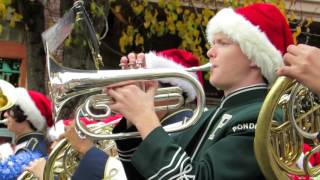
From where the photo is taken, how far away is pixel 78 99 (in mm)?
2701

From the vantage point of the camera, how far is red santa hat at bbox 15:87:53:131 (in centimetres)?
→ 520

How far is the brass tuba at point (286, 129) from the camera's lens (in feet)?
6.81

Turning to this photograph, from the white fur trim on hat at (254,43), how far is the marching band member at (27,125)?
2227 millimetres

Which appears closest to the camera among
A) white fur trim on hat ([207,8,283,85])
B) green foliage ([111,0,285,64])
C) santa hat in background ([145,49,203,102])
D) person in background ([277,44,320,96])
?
person in background ([277,44,320,96])

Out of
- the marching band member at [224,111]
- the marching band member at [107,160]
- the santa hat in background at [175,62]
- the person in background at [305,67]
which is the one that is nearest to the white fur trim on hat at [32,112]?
the santa hat in background at [175,62]

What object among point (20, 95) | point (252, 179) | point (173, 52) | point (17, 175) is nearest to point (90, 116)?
point (252, 179)

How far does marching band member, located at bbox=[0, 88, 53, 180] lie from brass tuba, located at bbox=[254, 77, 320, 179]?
2.57 metres

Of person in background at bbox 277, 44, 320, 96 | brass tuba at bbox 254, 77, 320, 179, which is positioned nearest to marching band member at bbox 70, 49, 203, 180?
brass tuba at bbox 254, 77, 320, 179

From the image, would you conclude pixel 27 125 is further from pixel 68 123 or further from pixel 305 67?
pixel 305 67

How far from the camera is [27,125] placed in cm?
514

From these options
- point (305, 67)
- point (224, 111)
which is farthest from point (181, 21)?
point (305, 67)

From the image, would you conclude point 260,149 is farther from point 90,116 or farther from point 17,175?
point 17,175

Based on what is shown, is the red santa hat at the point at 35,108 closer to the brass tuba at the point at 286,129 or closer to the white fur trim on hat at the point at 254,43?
the white fur trim on hat at the point at 254,43

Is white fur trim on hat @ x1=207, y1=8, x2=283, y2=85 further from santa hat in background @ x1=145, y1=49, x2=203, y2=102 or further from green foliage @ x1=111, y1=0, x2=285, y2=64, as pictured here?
green foliage @ x1=111, y1=0, x2=285, y2=64
